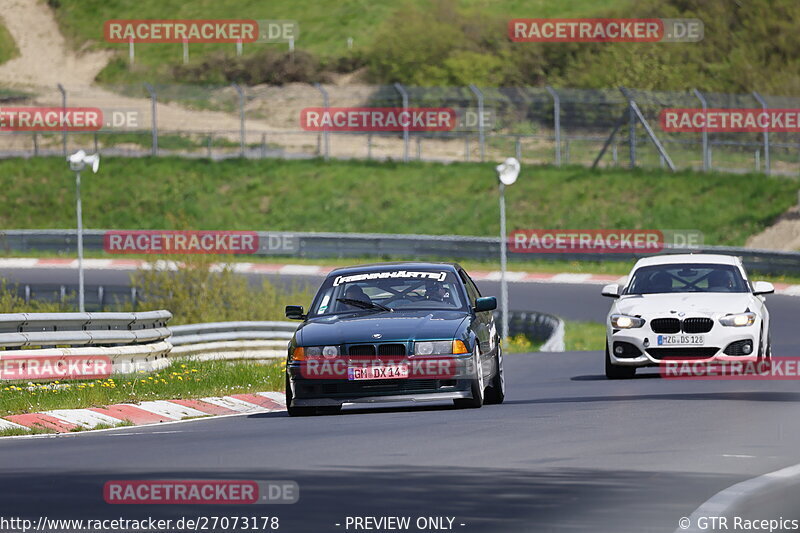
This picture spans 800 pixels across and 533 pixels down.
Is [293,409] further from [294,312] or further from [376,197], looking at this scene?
[376,197]

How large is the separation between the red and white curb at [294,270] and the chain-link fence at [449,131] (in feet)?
18.1

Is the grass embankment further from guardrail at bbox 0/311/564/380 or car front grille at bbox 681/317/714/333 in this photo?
car front grille at bbox 681/317/714/333

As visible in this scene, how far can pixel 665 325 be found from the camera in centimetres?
1933

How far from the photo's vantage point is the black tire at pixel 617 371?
20125mm

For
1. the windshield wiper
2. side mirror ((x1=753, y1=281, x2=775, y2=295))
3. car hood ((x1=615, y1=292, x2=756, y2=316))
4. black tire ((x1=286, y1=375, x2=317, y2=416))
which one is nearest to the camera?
black tire ((x1=286, y1=375, x2=317, y2=416))

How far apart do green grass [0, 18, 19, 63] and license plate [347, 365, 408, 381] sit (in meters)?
71.5

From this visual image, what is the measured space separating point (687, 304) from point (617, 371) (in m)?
1.35

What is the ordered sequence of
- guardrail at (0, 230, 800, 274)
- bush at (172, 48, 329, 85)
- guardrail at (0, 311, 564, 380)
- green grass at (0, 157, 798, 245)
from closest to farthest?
guardrail at (0, 311, 564, 380) → guardrail at (0, 230, 800, 274) → green grass at (0, 157, 798, 245) → bush at (172, 48, 329, 85)

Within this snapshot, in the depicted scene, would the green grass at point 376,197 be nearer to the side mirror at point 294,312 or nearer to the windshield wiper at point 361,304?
the windshield wiper at point 361,304

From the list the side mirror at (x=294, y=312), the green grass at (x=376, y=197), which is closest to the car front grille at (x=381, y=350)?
the side mirror at (x=294, y=312)

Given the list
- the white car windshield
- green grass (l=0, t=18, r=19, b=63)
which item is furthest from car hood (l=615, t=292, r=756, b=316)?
green grass (l=0, t=18, r=19, b=63)

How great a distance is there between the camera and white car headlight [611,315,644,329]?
765 inches

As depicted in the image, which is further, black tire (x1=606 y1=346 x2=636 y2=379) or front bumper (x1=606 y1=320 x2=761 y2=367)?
black tire (x1=606 y1=346 x2=636 y2=379)

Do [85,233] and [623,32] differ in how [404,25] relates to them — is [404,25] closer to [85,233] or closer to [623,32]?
[623,32]
